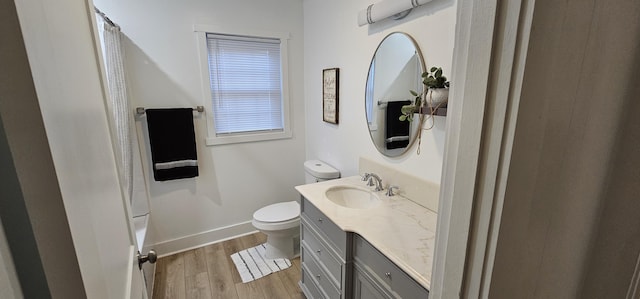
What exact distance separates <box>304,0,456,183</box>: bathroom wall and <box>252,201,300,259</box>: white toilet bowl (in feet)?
1.93

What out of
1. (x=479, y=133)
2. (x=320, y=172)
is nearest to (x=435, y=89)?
(x=479, y=133)

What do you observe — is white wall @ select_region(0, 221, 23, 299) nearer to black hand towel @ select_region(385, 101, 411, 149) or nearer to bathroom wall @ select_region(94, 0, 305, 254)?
black hand towel @ select_region(385, 101, 411, 149)

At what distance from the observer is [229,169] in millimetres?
2658

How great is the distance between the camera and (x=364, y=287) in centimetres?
131

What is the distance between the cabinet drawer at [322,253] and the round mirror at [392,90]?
718 mm

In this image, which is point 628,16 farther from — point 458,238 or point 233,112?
point 233,112

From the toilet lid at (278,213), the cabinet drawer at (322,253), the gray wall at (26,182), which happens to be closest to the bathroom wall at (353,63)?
the toilet lid at (278,213)

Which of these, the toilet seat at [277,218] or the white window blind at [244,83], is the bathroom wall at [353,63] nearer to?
the white window blind at [244,83]

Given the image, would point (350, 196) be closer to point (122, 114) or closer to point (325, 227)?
point (325, 227)

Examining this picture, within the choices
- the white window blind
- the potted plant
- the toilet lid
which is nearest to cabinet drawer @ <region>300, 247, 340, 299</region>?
the toilet lid

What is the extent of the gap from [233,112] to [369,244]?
189cm

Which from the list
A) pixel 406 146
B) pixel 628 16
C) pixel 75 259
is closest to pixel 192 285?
pixel 406 146

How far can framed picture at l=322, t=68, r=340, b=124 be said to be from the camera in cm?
224

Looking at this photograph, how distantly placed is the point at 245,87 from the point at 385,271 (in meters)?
2.07
